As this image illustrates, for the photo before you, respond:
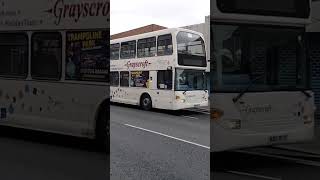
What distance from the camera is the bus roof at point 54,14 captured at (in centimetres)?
239

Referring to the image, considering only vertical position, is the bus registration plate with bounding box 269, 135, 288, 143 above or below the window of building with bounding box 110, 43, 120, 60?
below

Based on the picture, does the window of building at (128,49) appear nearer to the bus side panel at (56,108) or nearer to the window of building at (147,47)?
the window of building at (147,47)

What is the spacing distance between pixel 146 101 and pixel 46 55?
5.84ft

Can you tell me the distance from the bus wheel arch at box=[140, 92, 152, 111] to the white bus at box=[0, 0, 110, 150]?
22 cm

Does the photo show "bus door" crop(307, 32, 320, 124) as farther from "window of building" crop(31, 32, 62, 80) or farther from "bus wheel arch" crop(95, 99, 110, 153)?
"window of building" crop(31, 32, 62, 80)

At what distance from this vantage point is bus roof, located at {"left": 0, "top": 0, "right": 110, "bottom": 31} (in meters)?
2.39

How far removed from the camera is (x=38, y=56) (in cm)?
371

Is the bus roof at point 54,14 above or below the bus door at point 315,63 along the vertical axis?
above

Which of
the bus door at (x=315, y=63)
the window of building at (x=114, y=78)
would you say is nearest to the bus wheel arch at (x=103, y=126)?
the window of building at (x=114, y=78)

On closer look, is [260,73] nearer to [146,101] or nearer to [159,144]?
[159,144]

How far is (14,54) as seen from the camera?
4.14 m

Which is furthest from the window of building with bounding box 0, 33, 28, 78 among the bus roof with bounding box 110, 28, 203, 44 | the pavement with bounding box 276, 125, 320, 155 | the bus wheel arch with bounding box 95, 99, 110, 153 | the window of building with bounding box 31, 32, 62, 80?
the pavement with bounding box 276, 125, 320, 155

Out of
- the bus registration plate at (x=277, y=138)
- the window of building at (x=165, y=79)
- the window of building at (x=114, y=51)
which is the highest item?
the window of building at (x=114, y=51)

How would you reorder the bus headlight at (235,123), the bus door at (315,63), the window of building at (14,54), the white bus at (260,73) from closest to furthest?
the white bus at (260,73) < the bus headlight at (235,123) < the bus door at (315,63) < the window of building at (14,54)
